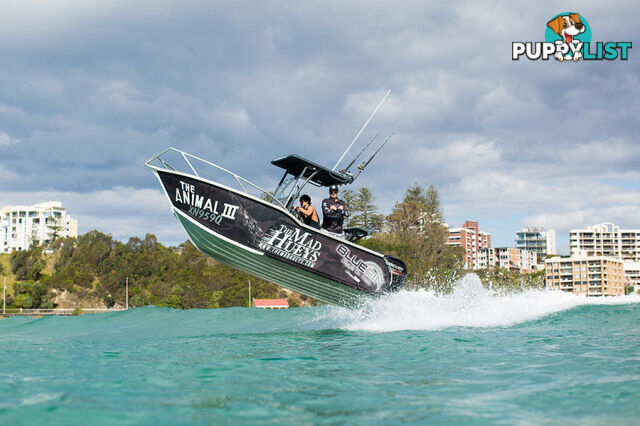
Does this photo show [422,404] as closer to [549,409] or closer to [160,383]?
[549,409]

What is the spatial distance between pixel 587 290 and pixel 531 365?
99461mm

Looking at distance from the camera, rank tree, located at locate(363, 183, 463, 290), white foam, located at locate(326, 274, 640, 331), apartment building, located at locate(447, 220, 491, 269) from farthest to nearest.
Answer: apartment building, located at locate(447, 220, 491, 269)
tree, located at locate(363, 183, 463, 290)
white foam, located at locate(326, 274, 640, 331)

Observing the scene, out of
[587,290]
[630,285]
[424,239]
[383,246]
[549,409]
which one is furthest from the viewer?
[630,285]

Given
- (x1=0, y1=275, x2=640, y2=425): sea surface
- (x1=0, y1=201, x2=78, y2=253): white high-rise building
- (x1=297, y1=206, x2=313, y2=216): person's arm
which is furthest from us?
(x1=0, y1=201, x2=78, y2=253): white high-rise building

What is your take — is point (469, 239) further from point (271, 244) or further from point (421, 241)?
point (271, 244)

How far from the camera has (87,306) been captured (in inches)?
1804

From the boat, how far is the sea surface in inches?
34.9

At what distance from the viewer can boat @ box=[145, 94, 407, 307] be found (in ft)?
24.2

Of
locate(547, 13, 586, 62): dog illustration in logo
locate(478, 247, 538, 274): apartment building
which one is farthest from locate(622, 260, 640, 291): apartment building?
locate(547, 13, 586, 62): dog illustration in logo

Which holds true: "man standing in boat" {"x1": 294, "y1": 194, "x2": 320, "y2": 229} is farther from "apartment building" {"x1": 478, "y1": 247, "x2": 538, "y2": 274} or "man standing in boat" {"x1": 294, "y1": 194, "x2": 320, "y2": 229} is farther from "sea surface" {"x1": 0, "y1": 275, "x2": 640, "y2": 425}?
"apartment building" {"x1": 478, "y1": 247, "x2": 538, "y2": 274}

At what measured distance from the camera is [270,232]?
25.1 feet

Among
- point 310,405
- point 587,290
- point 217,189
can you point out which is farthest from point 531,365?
Result: point 587,290

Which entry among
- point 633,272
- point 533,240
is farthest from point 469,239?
point 533,240

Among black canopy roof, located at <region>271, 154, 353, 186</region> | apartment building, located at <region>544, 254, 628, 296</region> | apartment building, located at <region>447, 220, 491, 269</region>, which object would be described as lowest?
apartment building, located at <region>544, 254, 628, 296</region>
